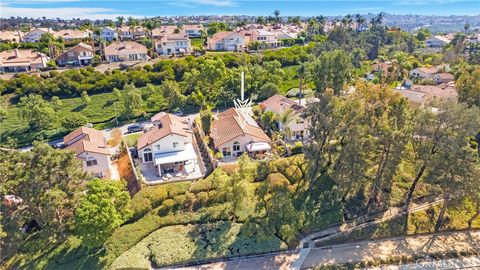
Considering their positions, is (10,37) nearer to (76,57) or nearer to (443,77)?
(76,57)

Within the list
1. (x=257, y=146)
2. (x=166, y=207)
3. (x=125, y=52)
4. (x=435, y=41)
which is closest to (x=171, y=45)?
(x=125, y=52)

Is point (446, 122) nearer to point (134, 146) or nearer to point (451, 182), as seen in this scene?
point (451, 182)

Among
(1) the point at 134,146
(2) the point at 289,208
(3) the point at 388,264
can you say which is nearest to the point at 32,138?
(1) the point at 134,146

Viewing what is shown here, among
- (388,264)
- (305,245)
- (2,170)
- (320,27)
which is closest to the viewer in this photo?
(2,170)

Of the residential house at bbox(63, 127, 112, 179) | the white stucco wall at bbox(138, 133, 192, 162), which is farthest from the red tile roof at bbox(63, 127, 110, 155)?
the white stucco wall at bbox(138, 133, 192, 162)

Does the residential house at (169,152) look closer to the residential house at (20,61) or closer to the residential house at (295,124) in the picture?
the residential house at (295,124)

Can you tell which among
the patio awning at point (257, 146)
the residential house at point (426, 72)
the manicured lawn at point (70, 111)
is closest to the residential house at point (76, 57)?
the manicured lawn at point (70, 111)
